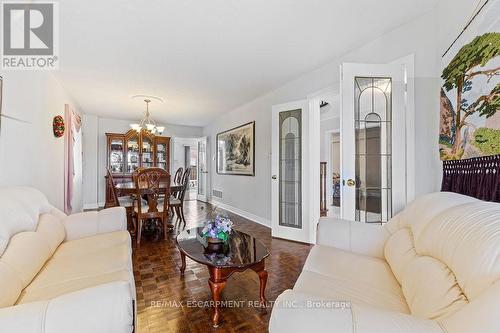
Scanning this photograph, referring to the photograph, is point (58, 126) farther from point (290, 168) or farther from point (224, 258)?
point (290, 168)

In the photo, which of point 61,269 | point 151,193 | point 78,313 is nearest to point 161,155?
point 151,193

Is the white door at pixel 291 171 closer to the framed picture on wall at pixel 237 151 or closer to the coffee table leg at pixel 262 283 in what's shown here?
the framed picture on wall at pixel 237 151

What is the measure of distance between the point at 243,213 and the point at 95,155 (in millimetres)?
4050

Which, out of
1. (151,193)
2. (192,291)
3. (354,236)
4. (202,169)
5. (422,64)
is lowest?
(192,291)

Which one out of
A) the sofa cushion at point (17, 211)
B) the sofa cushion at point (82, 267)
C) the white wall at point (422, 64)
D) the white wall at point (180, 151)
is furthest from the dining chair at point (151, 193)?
the white wall at point (180, 151)

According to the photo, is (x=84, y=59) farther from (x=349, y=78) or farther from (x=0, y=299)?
(x=349, y=78)

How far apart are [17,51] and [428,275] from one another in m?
3.56

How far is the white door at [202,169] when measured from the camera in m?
7.05

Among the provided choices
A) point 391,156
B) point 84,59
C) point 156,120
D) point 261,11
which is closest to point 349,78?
point 391,156

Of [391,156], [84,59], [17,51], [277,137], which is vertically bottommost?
[391,156]

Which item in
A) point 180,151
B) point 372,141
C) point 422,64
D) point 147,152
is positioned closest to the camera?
point 422,64

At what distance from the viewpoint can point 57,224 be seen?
1.84 meters

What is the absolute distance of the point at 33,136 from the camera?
2.55 meters

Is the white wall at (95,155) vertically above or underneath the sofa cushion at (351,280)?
above
